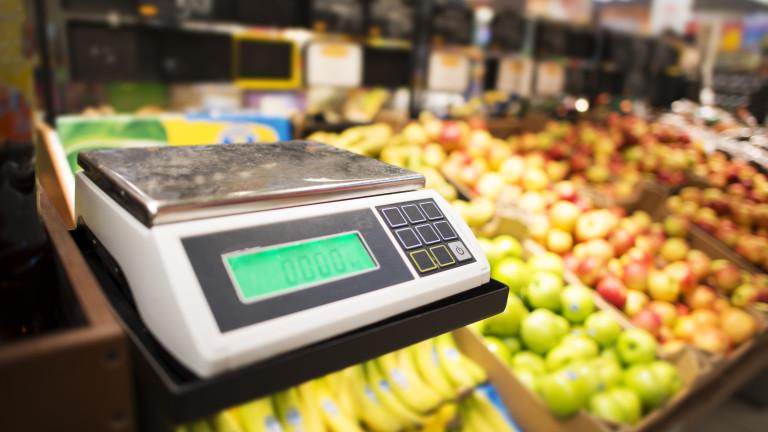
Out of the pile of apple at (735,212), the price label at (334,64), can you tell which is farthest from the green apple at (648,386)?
the price label at (334,64)

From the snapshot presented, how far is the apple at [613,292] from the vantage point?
5.73 ft

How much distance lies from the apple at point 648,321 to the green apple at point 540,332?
0.46 m

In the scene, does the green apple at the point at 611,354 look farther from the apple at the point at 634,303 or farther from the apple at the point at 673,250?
the apple at the point at 673,250

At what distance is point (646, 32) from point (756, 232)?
5.29m

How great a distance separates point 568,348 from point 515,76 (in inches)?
177

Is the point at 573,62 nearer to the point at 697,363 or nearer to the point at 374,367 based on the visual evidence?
the point at 697,363

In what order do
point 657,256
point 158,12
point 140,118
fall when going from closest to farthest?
1. point 140,118
2. point 657,256
3. point 158,12

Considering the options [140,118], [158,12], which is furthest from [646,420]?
[158,12]

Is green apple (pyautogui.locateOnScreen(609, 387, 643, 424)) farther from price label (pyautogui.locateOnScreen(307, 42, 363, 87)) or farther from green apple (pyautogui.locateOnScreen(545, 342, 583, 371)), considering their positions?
price label (pyautogui.locateOnScreen(307, 42, 363, 87))

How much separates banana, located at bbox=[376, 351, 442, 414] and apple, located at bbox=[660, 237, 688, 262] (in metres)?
→ 1.56

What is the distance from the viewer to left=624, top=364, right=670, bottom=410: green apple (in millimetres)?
1350

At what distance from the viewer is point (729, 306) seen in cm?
196

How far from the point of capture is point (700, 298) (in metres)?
1.93

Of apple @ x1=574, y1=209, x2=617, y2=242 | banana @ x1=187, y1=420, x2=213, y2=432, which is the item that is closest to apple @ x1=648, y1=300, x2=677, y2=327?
apple @ x1=574, y1=209, x2=617, y2=242
